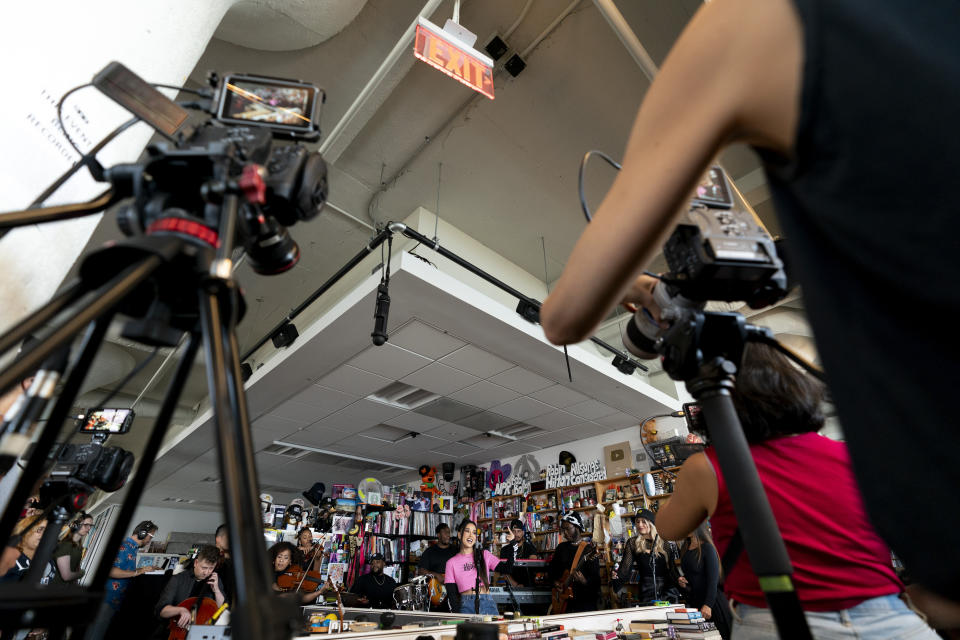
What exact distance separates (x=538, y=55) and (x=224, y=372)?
401cm

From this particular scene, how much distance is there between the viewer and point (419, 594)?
4.09 meters

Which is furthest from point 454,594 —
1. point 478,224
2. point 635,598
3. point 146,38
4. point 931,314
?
point 931,314

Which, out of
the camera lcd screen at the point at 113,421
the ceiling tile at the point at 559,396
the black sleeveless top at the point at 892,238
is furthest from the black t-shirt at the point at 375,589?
the black sleeveless top at the point at 892,238

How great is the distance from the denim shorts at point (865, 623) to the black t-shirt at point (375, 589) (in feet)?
15.7

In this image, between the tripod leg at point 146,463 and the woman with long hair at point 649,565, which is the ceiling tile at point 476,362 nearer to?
the woman with long hair at point 649,565

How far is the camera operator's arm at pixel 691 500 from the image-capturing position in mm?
929

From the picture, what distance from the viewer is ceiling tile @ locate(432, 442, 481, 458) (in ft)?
25.4

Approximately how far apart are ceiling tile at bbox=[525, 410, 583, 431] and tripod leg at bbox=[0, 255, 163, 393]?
619 centimetres

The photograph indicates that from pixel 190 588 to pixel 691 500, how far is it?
379 cm

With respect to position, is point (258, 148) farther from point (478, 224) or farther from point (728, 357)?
point (478, 224)

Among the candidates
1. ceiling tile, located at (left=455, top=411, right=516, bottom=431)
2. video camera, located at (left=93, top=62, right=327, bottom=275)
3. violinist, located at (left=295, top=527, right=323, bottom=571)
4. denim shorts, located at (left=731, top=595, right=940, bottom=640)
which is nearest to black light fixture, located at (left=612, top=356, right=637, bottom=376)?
ceiling tile, located at (left=455, top=411, right=516, bottom=431)

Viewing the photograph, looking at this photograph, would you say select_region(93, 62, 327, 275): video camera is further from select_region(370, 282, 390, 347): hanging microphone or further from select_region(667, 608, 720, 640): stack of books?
select_region(667, 608, 720, 640): stack of books

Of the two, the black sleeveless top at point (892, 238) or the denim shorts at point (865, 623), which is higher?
the black sleeveless top at point (892, 238)

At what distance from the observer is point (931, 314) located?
276mm
